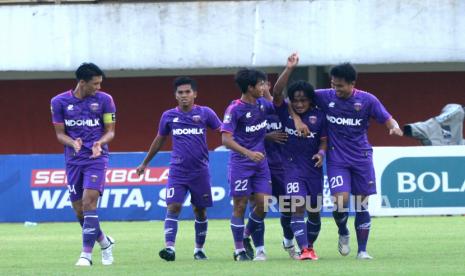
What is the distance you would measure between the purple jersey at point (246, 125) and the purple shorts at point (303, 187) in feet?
1.65

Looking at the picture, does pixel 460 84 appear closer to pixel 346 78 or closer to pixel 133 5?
pixel 133 5

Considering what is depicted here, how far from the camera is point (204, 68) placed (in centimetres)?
3403

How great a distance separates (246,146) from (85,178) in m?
1.86

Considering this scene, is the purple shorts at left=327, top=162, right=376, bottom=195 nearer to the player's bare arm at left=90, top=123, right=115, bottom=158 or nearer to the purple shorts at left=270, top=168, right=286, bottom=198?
the purple shorts at left=270, top=168, right=286, bottom=198

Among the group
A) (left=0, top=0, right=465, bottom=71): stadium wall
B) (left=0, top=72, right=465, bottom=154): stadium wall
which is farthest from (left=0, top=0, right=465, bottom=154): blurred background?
(left=0, top=72, right=465, bottom=154): stadium wall

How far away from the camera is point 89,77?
1420 centimetres

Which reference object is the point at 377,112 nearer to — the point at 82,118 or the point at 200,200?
the point at 200,200

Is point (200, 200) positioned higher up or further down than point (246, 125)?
further down

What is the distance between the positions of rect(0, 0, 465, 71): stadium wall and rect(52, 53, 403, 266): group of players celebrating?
1831 cm

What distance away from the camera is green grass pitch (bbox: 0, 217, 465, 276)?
42.1ft

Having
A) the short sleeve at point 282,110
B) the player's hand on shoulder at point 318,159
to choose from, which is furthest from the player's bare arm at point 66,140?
the player's hand on shoulder at point 318,159

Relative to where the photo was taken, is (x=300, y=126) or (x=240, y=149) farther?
(x=300, y=126)

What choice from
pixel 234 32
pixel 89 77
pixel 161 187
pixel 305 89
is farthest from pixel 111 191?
pixel 305 89

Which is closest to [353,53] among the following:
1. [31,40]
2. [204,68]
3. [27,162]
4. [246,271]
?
[204,68]
